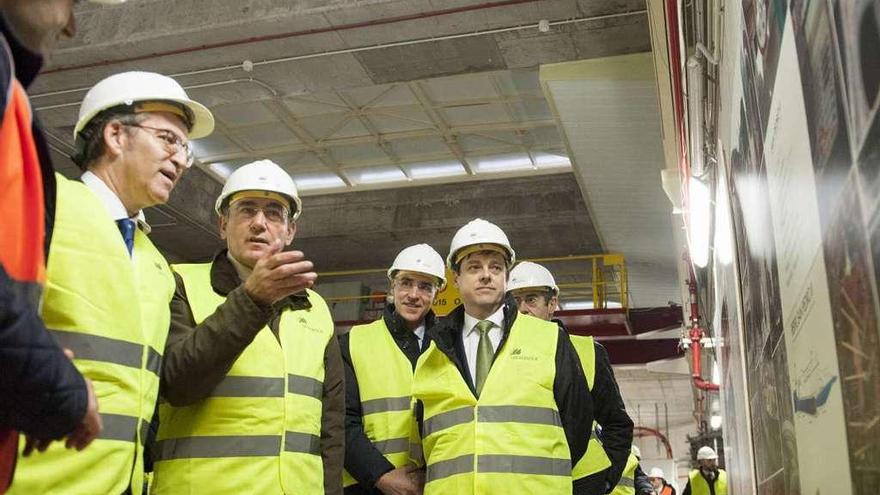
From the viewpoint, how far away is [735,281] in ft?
11.2

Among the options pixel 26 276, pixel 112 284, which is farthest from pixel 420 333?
pixel 26 276

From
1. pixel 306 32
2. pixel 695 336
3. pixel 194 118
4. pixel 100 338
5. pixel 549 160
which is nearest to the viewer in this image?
pixel 100 338

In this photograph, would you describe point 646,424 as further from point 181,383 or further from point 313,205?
point 181,383

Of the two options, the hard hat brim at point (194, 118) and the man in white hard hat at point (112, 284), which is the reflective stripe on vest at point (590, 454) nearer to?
the hard hat brim at point (194, 118)

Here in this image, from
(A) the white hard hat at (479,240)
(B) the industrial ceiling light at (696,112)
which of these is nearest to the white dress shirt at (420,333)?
(A) the white hard hat at (479,240)

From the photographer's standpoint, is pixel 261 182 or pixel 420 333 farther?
pixel 420 333

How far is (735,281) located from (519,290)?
2.09 metres

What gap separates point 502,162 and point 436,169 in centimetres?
107

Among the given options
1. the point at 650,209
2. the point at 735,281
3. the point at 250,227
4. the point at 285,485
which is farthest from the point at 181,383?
the point at 650,209

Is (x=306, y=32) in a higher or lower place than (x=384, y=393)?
higher

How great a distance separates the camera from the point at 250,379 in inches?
96.7

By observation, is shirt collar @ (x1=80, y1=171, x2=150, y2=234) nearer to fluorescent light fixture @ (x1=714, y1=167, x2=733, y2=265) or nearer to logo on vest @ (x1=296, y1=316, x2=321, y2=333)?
logo on vest @ (x1=296, y1=316, x2=321, y2=333)

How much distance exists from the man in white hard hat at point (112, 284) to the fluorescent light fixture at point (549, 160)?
383 inches

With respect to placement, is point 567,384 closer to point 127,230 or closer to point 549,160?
point 127,230
